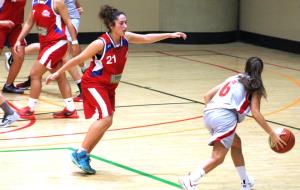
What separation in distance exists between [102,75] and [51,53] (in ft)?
8.27

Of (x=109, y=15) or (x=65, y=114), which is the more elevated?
(x=109, y=15)

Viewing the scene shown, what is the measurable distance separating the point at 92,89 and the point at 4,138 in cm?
176

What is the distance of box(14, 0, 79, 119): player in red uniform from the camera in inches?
383

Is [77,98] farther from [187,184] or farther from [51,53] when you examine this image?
[187,184]

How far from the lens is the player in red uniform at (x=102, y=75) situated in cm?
729

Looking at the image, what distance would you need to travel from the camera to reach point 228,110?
6645 millimetres

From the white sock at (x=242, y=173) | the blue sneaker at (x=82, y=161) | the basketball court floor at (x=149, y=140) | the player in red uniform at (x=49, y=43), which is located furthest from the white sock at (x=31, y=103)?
the white sock at (x=242, y=173)

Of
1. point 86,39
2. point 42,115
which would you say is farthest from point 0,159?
point 86,39

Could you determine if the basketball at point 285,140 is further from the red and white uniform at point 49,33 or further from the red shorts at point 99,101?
the red and white uniform at point 49,33

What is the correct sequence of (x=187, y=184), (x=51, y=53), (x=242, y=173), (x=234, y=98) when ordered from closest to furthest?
1. (x=187, y=184)
2. (x=234, y=98)
3. (x=242, y=173)
4. (x=51, y=53)

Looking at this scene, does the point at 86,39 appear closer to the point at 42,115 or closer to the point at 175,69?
the point at 175,69

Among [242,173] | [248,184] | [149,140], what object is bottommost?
[149,140]

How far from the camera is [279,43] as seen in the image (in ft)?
57.3

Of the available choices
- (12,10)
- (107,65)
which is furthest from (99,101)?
(12,10)
